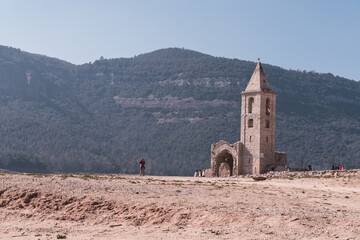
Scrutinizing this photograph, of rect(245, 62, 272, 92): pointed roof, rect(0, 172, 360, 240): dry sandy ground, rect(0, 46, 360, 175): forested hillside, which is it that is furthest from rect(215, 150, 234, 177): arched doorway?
rect(0, 46, 360, 175): forested hillside

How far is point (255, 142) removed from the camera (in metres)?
57.5

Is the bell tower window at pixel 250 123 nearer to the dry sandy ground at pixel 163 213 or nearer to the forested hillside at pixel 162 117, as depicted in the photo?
the dry sandy ground at pixel 163 213

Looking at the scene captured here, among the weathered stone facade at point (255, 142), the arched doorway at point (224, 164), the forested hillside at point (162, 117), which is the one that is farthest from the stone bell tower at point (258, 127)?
the forested hillside at point (162, 117)

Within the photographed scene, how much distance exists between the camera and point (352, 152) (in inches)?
5226

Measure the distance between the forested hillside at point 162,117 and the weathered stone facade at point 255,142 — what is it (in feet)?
182

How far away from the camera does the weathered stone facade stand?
57094 mm

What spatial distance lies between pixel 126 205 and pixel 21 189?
6708 mm

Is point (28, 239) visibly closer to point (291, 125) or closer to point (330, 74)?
point (291, 125)

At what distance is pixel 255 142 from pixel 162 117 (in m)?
110

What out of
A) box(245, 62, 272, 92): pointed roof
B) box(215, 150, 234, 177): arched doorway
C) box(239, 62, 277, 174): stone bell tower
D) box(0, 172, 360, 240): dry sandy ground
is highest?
box(245, 62, 272, 92): pointed roof

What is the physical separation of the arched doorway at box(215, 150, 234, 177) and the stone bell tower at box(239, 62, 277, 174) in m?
2.56

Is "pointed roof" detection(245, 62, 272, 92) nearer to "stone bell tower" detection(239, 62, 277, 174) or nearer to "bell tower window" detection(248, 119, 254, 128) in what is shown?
"stone bell tower" detection(239, 62, 277, 174)

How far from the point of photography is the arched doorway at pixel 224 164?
5934 cm

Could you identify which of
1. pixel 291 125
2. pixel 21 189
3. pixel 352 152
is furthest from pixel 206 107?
pixel 21 189
